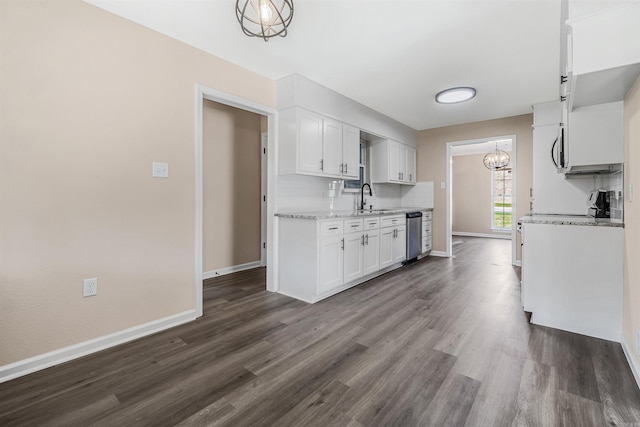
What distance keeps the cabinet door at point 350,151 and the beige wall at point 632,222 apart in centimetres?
265

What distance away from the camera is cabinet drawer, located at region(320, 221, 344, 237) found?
3.13 metres

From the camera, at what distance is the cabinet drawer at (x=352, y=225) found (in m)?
3.45

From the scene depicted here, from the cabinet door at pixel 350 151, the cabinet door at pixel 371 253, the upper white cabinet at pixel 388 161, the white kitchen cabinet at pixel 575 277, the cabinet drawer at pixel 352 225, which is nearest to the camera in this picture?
the white kitchen cabinet at pixel 575 277

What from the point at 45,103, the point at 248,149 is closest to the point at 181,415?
the point at 45,103

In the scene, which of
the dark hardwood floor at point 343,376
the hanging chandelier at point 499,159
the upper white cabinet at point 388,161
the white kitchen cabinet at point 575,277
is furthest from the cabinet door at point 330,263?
the hanging chandelier at point 499,159

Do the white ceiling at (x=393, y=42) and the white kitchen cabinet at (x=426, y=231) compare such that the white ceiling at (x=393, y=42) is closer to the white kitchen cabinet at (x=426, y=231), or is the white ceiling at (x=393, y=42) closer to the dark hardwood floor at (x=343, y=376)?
the white kitchen cabinet at (x=426, y=231)

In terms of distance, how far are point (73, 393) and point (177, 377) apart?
0.55 metres

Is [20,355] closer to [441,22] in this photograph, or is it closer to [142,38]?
[142,38]

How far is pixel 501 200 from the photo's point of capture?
8.49m

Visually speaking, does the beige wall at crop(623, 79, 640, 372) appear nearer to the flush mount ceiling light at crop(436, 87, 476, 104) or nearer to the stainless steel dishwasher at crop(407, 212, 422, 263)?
the flush mount ceiling light at crop(436, 87, 476, 104)

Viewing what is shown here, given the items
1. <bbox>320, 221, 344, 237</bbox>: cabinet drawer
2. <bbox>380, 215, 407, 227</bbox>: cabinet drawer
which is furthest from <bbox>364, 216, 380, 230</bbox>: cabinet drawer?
<bbox>320, 221, 344, 237</bbox>: cabinet drawer

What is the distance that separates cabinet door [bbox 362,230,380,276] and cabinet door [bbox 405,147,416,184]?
208cm

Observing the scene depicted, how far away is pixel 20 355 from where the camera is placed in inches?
73.6

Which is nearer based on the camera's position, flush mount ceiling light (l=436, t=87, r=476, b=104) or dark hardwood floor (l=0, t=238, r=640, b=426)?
dark hardwood floor (l=0, t=238, r=640, b=426)
